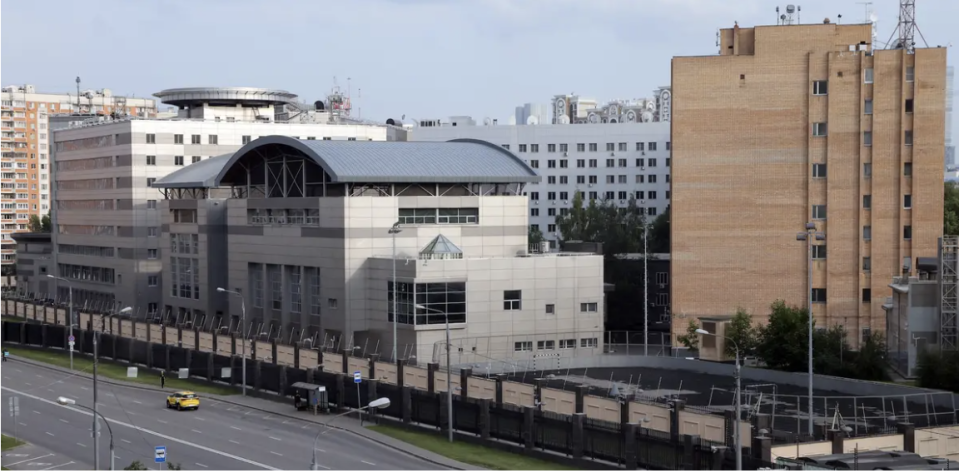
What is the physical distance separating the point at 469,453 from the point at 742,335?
3288 centimetres

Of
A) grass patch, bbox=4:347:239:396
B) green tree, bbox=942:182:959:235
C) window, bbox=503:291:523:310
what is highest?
green tree, bbox=942:182:959:235

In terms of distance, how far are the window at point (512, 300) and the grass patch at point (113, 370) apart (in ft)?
66.3

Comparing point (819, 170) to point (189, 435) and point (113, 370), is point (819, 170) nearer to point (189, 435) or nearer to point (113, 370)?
point (189, 435)

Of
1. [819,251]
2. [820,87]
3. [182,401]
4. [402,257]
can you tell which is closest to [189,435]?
[182,401]

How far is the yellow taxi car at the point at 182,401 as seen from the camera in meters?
73.9

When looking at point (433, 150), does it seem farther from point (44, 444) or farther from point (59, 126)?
point (59, 126)

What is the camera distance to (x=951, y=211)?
12650 cm

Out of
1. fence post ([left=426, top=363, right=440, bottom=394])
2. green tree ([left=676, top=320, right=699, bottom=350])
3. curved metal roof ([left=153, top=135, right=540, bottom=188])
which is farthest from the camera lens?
green tree ([left=676, top=320, right=699, bottom=350])

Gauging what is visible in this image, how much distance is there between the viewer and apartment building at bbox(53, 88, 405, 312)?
425 ft

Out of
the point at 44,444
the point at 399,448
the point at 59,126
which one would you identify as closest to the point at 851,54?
the point at 399,448

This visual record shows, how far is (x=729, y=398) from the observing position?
71.4 meters

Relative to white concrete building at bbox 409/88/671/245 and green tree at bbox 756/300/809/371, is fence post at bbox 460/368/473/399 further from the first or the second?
white concrete building at bbox 409/88/671/245

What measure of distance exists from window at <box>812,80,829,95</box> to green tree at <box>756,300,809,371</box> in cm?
2017

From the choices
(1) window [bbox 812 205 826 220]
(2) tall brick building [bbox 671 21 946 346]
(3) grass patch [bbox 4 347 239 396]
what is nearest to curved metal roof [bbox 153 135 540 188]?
(2) tall brick building [bbox 671 21 946 346]
